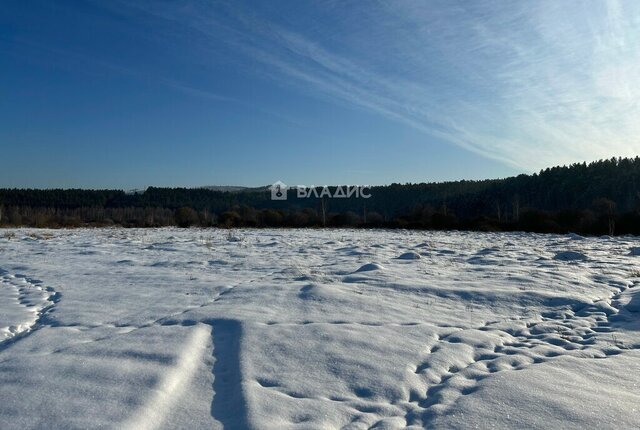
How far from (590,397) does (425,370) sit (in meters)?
1.18

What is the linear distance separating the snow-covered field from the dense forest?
2264 centimetres

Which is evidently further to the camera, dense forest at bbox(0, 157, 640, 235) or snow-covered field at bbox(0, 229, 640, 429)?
dense forest at bbox(0, 157, 640, 235)

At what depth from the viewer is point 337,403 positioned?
298cm

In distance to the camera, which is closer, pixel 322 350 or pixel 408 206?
pixel 322 350

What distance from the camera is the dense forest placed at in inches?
1169

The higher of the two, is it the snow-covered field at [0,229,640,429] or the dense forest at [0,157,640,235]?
the dense forest at [0,157,640,235]

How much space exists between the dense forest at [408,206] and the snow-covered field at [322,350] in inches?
891

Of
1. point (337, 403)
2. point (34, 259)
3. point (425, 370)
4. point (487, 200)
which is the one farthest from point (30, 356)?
point (487, 200)

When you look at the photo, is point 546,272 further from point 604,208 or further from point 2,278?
point 604,208

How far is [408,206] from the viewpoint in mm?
89062

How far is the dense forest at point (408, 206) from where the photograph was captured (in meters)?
29.7

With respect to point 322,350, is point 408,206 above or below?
above

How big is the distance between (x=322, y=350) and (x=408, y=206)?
87114mm

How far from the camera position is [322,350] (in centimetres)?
394
